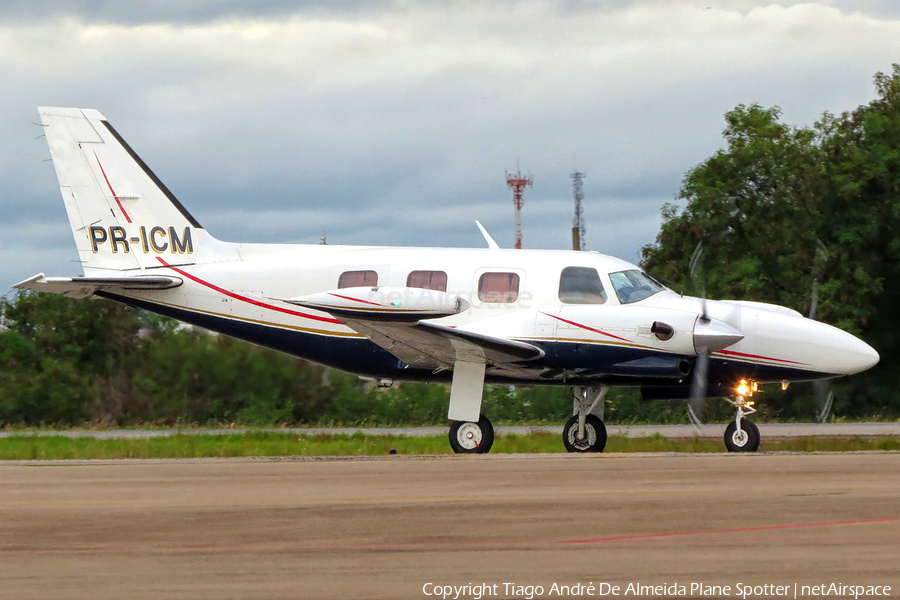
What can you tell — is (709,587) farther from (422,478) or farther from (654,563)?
(422,478)

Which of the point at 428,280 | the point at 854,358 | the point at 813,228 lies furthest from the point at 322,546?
the point at 813,228

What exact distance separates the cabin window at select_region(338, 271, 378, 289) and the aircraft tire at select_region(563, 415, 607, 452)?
3.45 metres

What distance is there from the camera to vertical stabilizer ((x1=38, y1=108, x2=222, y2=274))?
1869 centimetres

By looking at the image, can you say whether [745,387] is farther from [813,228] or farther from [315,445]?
[813,228]

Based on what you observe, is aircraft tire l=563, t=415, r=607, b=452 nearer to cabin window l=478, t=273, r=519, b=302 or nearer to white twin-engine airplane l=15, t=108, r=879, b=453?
white twin-engine airplane l=15, t=108, r=879, b=453

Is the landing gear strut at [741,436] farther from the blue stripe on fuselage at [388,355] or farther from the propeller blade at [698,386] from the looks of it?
the blue stripe on fuselage at [388,355]

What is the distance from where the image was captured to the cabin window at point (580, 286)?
54.0 feet

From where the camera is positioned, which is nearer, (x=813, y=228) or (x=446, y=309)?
(x=446, y=309)

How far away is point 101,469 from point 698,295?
862cm

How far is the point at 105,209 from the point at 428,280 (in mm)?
5612

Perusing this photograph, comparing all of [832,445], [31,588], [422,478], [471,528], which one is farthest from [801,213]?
[31,588]

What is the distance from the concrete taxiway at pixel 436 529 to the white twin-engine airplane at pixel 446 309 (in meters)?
3.39

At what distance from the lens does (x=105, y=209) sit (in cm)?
1881

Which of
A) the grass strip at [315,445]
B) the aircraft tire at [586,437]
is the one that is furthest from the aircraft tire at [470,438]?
the aircraft tire at [586,437]
